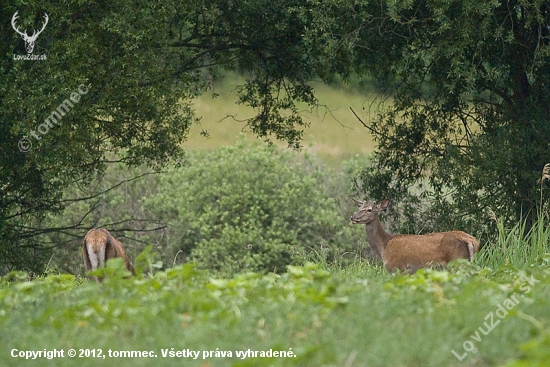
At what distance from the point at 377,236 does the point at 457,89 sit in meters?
3.56

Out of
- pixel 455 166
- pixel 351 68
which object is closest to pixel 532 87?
pixel 455 166

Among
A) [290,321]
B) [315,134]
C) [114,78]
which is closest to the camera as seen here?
[290,321]

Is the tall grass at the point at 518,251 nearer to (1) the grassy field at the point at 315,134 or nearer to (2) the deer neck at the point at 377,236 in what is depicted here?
(2) the deer neck at the point at 377,236

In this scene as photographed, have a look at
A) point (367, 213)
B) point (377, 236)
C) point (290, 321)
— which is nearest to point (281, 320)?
point (290, 321)

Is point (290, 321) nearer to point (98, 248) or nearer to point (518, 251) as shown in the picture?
point (98, 248)

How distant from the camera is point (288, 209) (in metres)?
24.9

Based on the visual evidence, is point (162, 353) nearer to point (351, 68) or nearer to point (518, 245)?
point (518, 245)

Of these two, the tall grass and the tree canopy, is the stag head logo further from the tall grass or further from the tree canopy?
the tall grass

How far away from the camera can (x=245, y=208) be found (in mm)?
24797

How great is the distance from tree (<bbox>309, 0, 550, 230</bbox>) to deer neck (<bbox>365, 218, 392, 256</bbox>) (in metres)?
2.26

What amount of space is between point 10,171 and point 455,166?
685 centimetres

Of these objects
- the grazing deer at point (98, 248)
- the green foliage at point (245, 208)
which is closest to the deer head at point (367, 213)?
the grazing deer at point (98, 248)

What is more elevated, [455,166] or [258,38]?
[258,38]

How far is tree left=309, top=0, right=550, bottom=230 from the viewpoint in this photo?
42.4 feet
